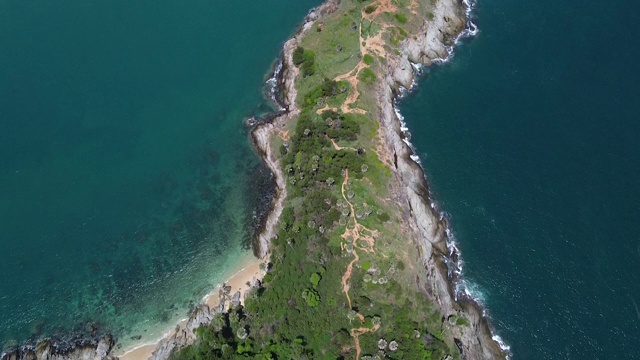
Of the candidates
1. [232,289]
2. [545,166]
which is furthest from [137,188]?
[545,166]

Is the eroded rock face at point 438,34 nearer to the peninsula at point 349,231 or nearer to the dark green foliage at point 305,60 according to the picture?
the peninsula at point 349,231

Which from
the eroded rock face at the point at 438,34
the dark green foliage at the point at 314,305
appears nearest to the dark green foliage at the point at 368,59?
the eroded rock face at the point at 438,34

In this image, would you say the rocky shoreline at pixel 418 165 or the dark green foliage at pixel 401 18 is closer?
the rocky shoreline at pixel 418 165

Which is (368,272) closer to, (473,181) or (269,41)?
(473,181)

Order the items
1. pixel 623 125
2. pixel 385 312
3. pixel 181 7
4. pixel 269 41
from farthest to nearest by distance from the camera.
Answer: pixel 181 7, pixel 269 41, pixel 623 125, pixel 385 312

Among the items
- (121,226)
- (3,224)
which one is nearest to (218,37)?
(121,226)

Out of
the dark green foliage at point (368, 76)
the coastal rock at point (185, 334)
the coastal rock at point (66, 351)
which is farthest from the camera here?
the dark green foliage at point (368, 76)
